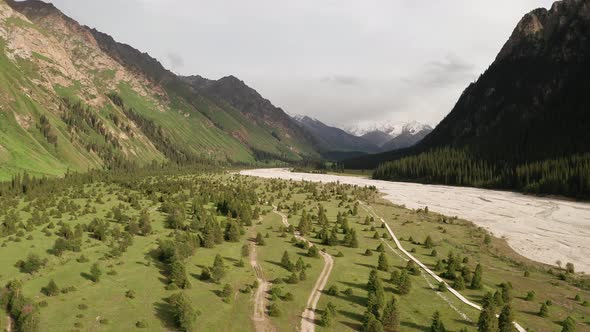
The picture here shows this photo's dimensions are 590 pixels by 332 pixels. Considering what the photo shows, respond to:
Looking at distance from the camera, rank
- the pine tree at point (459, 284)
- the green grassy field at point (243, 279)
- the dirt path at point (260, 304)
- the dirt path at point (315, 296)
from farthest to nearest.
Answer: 1. the pine tree at point (459, 284)
2. the green grassy field at point (243, 279)
3. the dirt path at point (315, 296)
4. the dirt path at point (260, 304)

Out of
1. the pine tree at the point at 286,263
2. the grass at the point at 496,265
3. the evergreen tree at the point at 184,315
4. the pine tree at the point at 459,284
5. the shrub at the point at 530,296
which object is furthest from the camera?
the pine tree at the point at 286,263

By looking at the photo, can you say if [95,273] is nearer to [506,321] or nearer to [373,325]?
[373,325]

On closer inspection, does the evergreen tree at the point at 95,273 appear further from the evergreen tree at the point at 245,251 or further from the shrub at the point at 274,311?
the shrub at the point at 274,311

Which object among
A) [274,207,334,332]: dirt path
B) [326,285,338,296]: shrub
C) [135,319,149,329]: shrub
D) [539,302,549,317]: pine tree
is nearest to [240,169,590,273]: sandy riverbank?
[539,302,549,317]: pine tree

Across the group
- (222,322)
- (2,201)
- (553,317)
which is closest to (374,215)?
(553,317)

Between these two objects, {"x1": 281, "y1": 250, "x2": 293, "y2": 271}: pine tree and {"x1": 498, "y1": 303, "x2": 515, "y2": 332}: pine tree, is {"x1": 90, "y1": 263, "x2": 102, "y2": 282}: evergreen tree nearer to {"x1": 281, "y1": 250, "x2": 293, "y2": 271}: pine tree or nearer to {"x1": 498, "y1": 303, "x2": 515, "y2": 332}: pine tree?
{"x1": 281, "y1": 250, "x2": 293, "y2": 271}: pine tree

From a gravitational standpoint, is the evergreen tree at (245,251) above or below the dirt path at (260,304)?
above

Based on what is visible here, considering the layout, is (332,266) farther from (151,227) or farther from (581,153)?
(581,153)

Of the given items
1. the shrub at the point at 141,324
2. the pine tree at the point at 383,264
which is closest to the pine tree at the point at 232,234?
the pine tree at the point at 383,264
